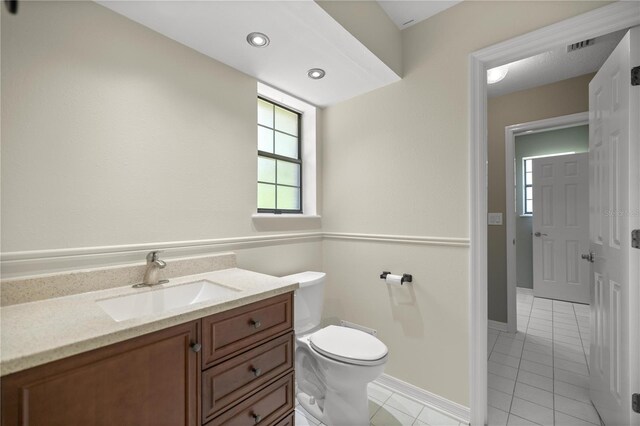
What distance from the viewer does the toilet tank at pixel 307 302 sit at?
1.81m

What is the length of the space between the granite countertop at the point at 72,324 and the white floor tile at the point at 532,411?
1716 millimetres

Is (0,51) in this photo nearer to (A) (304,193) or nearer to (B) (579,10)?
(A) (304,193)

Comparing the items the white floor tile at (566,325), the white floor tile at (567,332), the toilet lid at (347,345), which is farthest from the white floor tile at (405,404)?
the white floor tile at (566,325)

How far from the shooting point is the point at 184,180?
1537 millimetres

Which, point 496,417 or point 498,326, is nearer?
point 496,417

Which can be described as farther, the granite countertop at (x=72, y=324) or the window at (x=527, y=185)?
the window at (x=527, y=185)

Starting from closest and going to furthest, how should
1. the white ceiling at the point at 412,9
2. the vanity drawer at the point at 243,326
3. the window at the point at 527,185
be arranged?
the vanity drawer at the point at 243,326
the white ceiling at the point at 412,9
the window at the point at 527,185

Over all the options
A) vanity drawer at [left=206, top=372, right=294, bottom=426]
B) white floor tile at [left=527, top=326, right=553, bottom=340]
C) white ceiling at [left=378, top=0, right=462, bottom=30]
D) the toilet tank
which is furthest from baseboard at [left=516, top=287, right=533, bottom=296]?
vanity drawer at [left=206, top=372, right=294, bottom=426]

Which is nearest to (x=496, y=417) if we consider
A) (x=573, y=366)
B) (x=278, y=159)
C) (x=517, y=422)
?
(x=517, y=422)

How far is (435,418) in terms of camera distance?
168cm

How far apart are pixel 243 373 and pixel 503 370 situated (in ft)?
6.97

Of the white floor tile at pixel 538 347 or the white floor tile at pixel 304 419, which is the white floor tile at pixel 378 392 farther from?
the white floor tile at pixel 538 347

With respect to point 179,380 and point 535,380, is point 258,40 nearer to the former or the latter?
point 179,380

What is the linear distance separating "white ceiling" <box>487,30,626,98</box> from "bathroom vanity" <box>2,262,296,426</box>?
2916 millimetres
